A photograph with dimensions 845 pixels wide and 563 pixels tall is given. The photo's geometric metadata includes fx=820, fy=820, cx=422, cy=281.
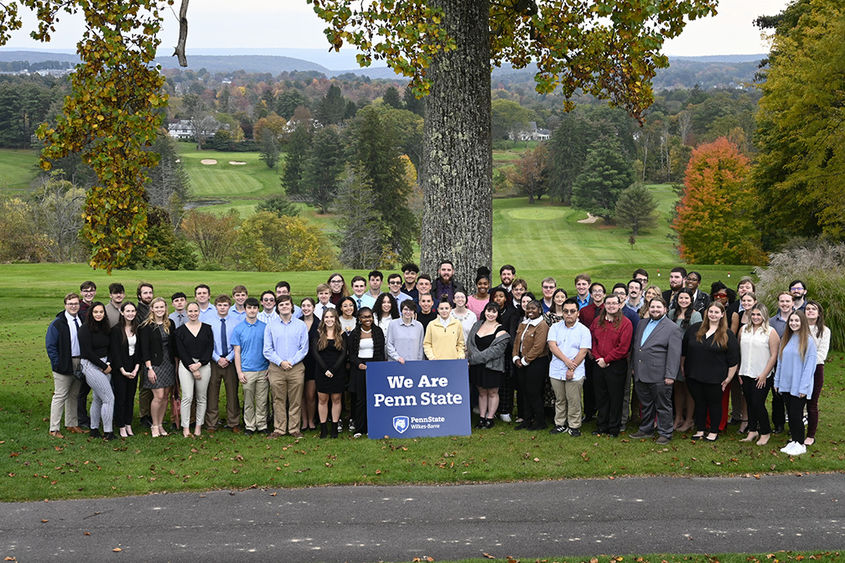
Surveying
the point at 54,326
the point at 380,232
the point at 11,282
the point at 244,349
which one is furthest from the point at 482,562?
the point at 380,232

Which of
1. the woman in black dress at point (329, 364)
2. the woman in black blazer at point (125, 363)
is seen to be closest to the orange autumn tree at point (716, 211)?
the woman in black dress at point (329, 364)

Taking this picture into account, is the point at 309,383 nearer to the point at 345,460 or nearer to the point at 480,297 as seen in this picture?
the point at 345,460

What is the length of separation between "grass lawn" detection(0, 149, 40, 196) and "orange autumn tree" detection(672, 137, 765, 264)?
70.9 meters

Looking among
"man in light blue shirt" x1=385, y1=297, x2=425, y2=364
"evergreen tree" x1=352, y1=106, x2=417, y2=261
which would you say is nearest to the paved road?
"man in light blue shirt" x1=385, y1=297, x2=425, y2=364

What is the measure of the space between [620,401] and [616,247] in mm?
70360

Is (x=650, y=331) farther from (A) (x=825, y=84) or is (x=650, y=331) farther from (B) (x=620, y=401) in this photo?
(A) (x=825, y=84)

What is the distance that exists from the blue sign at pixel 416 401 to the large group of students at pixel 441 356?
246 mm

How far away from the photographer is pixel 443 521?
28.2 feet

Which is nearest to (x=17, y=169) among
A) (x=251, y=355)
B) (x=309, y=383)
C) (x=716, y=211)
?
(x=716, y=211)

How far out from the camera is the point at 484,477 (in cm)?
983

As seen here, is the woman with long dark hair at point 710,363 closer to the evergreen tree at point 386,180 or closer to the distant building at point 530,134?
the evergreen tree at point 386,180

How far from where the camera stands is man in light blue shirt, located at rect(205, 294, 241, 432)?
1175 centimetres

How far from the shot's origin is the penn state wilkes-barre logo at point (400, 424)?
11523 millimetres

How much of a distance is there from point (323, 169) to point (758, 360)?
282 ft
